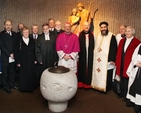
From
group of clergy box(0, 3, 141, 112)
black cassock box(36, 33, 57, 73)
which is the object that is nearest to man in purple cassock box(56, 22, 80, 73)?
group of clergy box(0, 3, 141, 112)

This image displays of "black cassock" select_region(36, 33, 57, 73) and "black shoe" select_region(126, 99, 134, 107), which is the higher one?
"black cassock" select_region(36, 33, 57, 73)

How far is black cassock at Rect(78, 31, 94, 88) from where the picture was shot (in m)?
5.17

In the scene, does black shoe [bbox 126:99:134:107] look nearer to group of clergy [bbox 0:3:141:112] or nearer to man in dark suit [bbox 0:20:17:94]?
group of clergy [bbox 0:3:141:112]

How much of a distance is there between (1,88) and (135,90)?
3.06 meters

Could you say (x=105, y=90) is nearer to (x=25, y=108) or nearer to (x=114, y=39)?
(x=114, y=39)

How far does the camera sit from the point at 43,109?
418cm

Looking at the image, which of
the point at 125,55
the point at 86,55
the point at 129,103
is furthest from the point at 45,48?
the point at 129,103

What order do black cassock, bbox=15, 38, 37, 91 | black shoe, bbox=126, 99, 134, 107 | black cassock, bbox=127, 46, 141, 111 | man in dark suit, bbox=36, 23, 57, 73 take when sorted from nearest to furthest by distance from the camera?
black cassock, bbox=127, 46, 141, 111
black shoe, bbox=126, 99, 134, 107
black cassock, bbox=15, 38, 37, 91
man in dark suit, bbox=36, 23, 57, 73

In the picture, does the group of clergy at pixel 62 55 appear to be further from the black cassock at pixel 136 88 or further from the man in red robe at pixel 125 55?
the black cassock at pixel 136 88

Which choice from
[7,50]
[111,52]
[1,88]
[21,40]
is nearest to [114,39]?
[111,52]

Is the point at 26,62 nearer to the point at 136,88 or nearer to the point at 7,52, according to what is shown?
the point at 7,52

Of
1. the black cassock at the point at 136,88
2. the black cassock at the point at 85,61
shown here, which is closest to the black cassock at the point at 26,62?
the black cassock at the point at 85,61

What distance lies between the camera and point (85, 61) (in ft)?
17.1

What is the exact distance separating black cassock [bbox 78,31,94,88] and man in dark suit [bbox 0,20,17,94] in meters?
1.52
